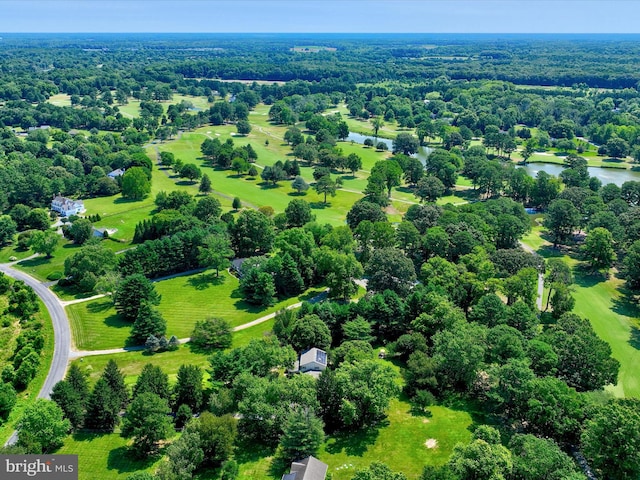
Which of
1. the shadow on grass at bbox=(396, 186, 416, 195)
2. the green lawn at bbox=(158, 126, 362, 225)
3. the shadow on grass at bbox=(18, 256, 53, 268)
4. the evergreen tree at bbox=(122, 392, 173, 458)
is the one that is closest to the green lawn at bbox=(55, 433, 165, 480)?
the evergreen tree at bbox=(122, 392, 173, 458)

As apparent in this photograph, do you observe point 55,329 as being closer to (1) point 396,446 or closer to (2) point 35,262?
(2) point 35,262

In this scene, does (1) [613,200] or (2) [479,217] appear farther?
(1) [613,200]

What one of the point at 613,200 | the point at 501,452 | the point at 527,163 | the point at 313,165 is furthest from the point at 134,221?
the point at 527,163

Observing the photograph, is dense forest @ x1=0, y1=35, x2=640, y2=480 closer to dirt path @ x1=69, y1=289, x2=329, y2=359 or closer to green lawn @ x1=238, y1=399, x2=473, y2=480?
green lawn @ x1=238, y1=399, x2=473, y2=480

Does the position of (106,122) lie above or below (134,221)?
above

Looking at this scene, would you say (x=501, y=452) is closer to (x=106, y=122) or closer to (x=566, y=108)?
(x=106, y=122)

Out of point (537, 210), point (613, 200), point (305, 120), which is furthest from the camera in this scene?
point (305, 120)

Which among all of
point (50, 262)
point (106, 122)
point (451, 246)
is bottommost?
point (50, 262)

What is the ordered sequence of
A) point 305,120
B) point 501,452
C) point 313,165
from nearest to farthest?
point 501,452 → point 313,165 → point 305,120
